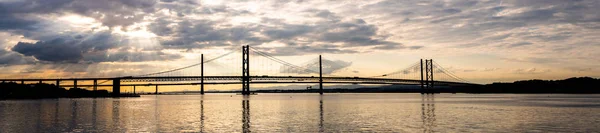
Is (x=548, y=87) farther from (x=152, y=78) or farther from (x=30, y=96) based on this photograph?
(x=30, y=96)

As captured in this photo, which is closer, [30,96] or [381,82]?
[30,96]

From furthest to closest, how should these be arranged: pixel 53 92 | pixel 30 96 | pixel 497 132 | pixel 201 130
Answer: pixel 53 92
pixel 30 96
pixel 201 130
pixel 497 132

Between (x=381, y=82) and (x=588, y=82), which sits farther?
(x=588, y=82)

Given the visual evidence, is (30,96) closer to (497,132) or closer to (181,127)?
(181,127)

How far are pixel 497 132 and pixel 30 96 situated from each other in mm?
91590

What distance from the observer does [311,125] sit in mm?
24781

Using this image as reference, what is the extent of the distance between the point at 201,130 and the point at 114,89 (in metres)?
104

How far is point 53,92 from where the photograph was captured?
4321 inches

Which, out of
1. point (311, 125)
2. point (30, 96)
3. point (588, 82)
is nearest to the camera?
point (311, 125)

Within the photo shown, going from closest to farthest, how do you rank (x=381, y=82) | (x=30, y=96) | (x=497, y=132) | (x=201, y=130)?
(x=497, y=132), (x=201, y=130), (x=30, y=96), (x=381, y=82)

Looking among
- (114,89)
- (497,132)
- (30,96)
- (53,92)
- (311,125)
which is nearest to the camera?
(497,132)

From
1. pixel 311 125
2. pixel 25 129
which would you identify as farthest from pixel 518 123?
pixel 25 129

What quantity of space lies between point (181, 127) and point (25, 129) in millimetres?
6418

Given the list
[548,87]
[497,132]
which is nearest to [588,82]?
[548,87]
